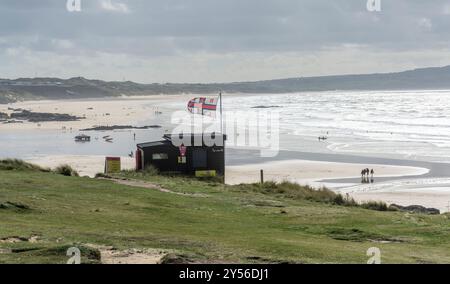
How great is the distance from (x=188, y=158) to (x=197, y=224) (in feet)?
50.3

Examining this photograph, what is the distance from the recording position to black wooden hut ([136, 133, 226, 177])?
32.9m

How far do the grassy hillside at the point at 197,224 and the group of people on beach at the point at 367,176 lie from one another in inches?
540

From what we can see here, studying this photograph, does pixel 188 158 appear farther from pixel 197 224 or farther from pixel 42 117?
pixel 42 117

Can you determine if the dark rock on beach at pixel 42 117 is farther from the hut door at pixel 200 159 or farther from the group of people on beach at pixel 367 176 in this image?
the hut door at pixel 200 159

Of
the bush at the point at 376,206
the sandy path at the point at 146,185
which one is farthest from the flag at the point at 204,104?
the bush at the point at 376,206

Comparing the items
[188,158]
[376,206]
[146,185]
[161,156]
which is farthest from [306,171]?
[146,185]

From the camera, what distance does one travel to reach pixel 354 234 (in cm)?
1731

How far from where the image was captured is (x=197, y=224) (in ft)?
58.5

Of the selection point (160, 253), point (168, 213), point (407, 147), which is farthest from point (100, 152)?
point (160, 253)

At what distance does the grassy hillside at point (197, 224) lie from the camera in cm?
1288

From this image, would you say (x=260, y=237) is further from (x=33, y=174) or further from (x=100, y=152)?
(x=100, y=152)

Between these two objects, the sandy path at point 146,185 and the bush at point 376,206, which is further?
the bush at point 376,206

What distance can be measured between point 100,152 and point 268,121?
43.7m

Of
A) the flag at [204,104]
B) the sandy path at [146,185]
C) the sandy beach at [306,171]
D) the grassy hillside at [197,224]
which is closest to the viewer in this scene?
the grassy hillside at [197,224]
